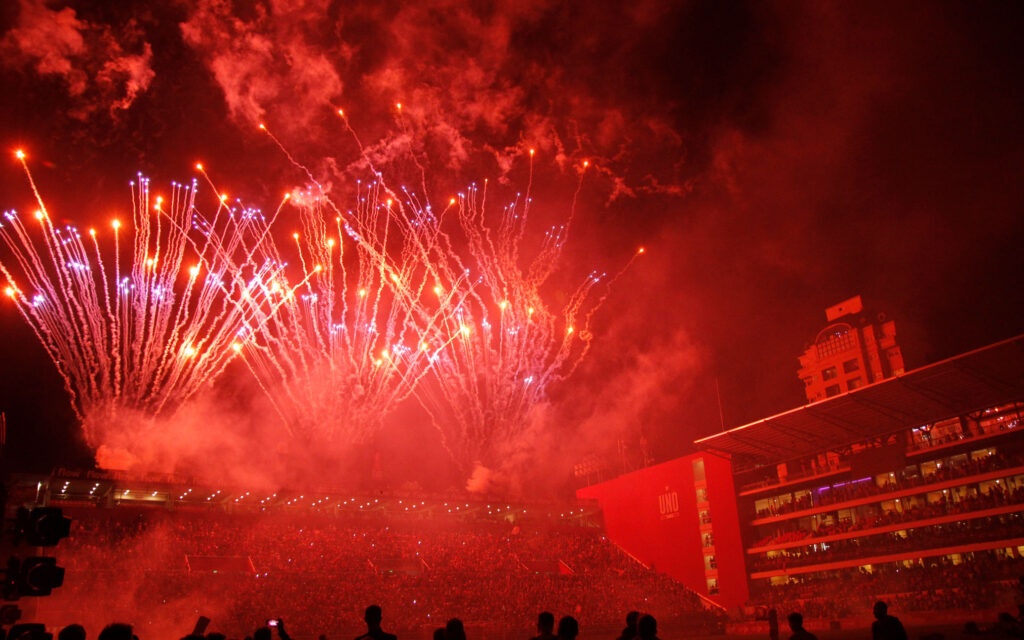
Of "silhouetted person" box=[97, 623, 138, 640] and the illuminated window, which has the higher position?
the illuminated window

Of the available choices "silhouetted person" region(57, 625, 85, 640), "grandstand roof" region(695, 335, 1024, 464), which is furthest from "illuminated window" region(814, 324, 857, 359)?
"silhouetted person" region(57, 625, 85, 640)

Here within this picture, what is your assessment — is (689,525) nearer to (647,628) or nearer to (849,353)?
(849,353)

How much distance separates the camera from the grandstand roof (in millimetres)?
27672

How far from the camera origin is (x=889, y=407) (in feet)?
103

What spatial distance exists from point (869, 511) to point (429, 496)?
79.0 feet

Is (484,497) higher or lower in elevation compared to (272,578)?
higher

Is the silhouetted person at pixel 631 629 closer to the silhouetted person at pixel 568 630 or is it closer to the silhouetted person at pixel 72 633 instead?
the silhouetted person at pixel 568 630

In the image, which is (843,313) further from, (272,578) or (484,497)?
(272,578)

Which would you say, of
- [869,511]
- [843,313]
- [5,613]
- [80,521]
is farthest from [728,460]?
[5,613]

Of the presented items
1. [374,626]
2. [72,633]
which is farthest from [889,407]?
[72,633]

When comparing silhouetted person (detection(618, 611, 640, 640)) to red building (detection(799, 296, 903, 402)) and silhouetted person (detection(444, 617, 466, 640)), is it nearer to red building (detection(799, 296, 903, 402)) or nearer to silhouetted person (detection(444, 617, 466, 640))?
silhouetted person (detection(444, 617, 466, 640))

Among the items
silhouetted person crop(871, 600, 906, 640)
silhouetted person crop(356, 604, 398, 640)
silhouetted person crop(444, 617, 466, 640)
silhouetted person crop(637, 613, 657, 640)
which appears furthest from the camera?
silhouetted person crop(871, 600, 906, 640)

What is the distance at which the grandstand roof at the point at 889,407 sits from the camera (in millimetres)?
27672

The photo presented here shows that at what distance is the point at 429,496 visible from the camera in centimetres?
4166
